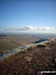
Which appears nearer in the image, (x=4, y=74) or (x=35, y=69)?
(x=4, y=74)

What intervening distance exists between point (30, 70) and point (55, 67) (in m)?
1.02

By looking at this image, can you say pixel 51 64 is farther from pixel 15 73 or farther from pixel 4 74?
pixel 4 74

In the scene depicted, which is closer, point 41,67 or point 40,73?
point 40,73

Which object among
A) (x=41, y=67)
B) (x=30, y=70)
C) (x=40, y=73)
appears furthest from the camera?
(x=41, y=67)

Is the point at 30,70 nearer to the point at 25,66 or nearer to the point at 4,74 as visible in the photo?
the point at 25,66

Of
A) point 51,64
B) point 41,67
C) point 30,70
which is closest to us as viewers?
point 30,70

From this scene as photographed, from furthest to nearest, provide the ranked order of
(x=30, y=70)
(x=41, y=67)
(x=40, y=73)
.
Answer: (x=41, y=67) < (x=30, y=70) < (x=40, y=73)

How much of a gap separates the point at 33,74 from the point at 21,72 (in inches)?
17.1

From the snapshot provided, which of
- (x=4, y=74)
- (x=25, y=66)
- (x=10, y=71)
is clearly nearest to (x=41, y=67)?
(x=25, y=66)

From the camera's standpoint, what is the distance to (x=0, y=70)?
247 cm

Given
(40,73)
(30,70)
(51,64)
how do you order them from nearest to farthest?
1. (40,73)
2. (30,70)
3. (51,64)

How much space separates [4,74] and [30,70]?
36.7 inches

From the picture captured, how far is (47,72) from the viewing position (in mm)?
2238

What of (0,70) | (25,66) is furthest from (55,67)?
(0,70)
